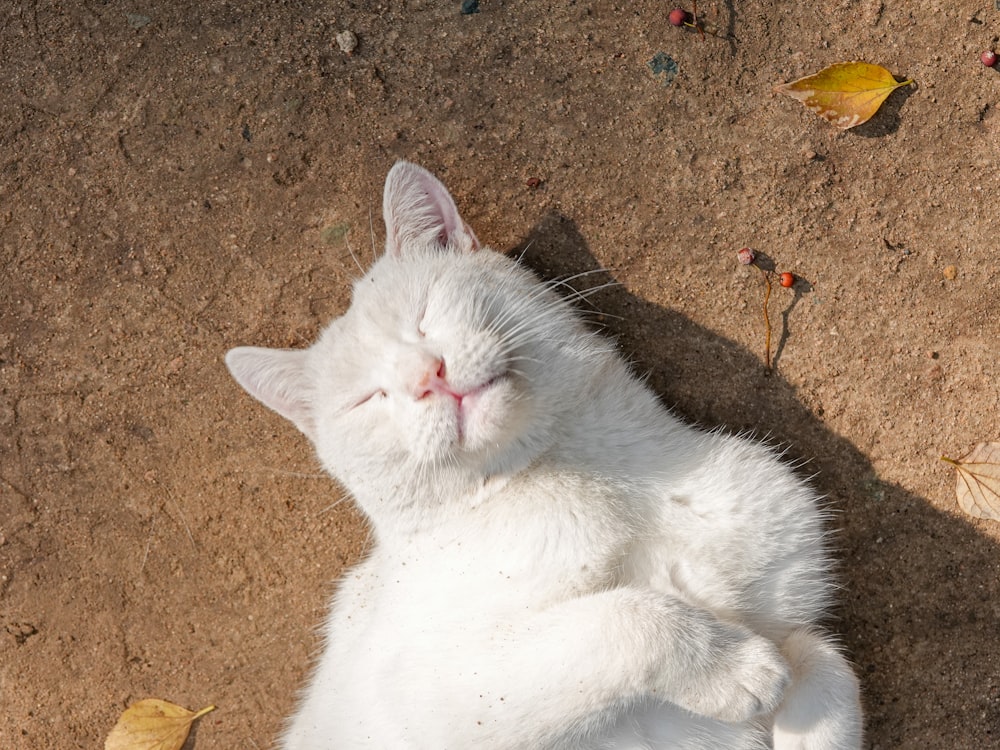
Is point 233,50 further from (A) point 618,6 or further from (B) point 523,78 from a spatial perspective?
(A) point 618,6

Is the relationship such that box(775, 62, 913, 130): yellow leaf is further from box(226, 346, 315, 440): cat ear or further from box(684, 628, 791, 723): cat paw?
box(226, 346, 315, 440): cat ear

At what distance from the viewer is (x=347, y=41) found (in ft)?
10.5

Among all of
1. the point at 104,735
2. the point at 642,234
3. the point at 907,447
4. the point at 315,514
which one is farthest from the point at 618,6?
the point at 104,735

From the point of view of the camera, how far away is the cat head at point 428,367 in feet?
7.61

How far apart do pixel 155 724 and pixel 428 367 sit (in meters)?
2.17

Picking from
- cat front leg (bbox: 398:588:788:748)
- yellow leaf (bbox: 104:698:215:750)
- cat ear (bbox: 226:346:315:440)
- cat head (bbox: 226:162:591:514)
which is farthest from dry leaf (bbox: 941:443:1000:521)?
yellow leaf (bbox: 104:698:215:750)

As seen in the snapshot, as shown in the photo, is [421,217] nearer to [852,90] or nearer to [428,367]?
[428,367]

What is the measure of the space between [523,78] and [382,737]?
2.42 meters

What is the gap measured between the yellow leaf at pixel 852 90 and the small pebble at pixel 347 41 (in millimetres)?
1681

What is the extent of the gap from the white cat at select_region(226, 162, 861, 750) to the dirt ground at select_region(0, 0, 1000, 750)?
19.9 inches

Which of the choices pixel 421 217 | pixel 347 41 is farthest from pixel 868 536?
pixel 347 41

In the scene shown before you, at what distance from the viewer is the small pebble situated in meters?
3.19

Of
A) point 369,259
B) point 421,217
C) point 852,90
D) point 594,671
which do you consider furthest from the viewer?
point 369,259

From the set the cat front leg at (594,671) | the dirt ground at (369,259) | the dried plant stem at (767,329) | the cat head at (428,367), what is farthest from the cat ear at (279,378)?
the dried plant stem at (767,329)
